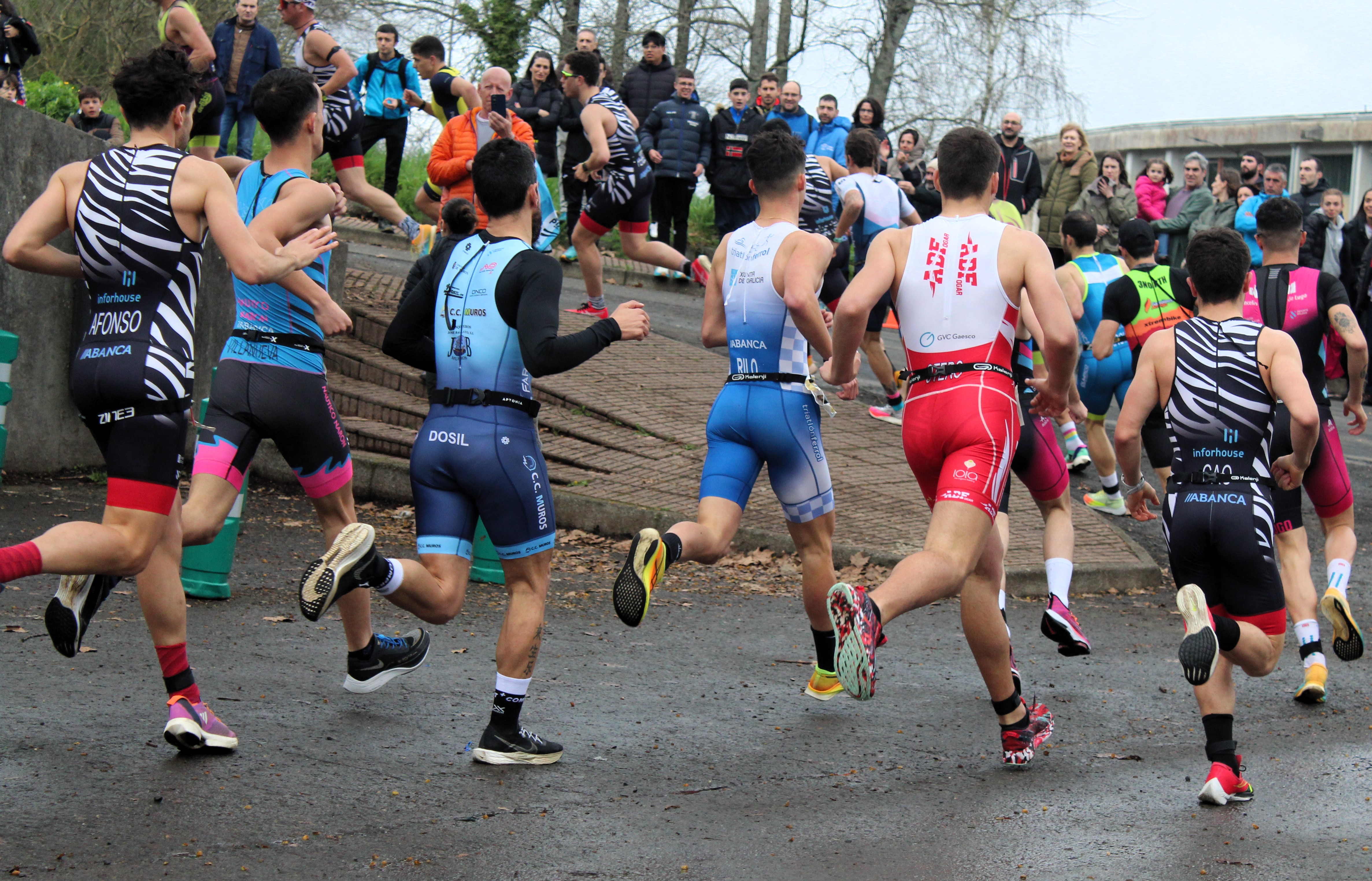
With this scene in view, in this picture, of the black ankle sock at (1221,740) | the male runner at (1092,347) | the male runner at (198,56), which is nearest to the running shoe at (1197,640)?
the black ankle sock at (1221,740)

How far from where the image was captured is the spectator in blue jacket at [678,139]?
14.5 metres

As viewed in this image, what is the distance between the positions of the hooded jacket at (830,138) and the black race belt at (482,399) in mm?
10023

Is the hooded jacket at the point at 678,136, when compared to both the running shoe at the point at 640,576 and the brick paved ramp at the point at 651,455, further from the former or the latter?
the running shoe at the point at 640,576

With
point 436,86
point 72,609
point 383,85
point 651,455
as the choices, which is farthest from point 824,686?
point 383,85

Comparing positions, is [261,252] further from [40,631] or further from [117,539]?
[40,631]

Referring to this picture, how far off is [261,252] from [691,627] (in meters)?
3.32

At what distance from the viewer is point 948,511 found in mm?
4570

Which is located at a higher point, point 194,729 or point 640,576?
point 640,576

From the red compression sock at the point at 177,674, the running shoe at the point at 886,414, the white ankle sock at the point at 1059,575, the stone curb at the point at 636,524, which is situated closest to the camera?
the red compression sock at the point at 177,674

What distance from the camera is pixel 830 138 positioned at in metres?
14.2

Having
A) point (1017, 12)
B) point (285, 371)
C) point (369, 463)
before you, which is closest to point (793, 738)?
point (285, 371)

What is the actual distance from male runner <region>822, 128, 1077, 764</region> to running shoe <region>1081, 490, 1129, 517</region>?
5346 mm

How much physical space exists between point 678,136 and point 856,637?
36.6 feet

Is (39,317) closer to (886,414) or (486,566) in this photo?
(486,566)
